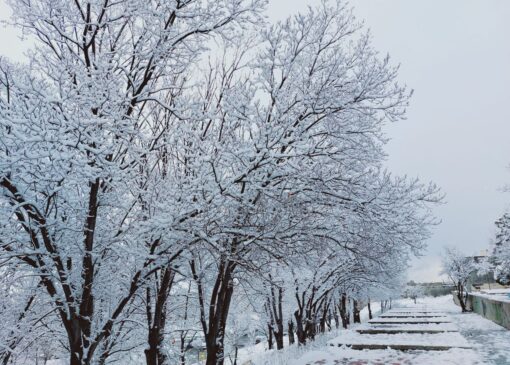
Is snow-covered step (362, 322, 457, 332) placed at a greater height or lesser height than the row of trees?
lesser

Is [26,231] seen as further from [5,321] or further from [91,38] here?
[5,321]

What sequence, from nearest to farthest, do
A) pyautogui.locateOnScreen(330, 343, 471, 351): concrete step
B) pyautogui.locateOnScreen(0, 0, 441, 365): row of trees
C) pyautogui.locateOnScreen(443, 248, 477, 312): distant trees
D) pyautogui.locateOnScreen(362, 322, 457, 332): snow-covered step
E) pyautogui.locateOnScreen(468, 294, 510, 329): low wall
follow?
pyautogui.locateOnScreen(0, 0, 441, 365): row of trees, pyautogui.locateOnScreen(330, 343, 471, 351): concrete step, pyautogui.locateOnScreen(362, 322, 457, 332): snow-covered step, pyautogui.locateOnScreen(468, 294, 510, 329): low wall, pyautogui.locateOnScreen(443, 248, 477, 312): distant trees

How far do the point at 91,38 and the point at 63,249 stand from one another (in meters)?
3.18

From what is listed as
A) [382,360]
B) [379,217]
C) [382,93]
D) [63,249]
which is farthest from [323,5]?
[382,360]

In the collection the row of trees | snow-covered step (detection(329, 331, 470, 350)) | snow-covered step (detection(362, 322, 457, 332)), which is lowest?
snow-covered step (detection(362, 322, 457, 332))

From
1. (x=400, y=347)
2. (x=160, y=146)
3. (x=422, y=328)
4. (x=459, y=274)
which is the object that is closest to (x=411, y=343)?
(x=400, y=347)

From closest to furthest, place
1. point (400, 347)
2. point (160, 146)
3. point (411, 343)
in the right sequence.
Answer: point (160, 146) → point (400, 347) → point (411, 343)

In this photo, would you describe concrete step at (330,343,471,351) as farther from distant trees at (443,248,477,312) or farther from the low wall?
distant trees at (443,248,477,312)

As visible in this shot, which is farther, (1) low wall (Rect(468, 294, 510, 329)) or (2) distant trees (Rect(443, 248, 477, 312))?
(2) distant trees (Rect(443, 248, 477, 312))

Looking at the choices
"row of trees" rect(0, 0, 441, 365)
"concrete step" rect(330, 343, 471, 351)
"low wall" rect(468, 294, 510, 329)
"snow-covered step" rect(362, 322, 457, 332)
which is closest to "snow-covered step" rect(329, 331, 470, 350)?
"concrete step" rect(330, 343, 471, 351)

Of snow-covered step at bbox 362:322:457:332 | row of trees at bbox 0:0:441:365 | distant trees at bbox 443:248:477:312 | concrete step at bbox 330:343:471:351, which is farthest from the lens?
distant trees at bbox 443:248:477:312

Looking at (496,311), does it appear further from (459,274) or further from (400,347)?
(459,274)

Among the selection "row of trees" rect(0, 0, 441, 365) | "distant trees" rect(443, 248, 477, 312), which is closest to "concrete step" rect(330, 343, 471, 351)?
"row of trees" rect(0, 0, 441, 365)

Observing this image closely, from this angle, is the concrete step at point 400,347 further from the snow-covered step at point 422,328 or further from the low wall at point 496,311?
the low wall at point 496,311
